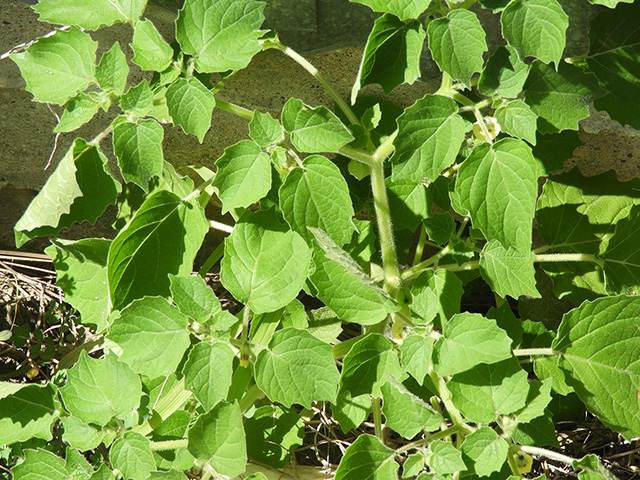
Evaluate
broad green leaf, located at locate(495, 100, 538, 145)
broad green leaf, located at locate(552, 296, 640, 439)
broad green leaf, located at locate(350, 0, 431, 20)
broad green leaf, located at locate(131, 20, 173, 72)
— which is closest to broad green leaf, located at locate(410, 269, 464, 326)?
broad green leaf, located at locate(552, 296, 640, 439)

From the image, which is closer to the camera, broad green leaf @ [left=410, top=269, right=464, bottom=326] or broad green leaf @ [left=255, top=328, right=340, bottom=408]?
broad green leaf @ [left=255, top=328, right=340, bottom=408]

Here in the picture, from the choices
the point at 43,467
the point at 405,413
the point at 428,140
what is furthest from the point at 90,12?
the point at 405,413

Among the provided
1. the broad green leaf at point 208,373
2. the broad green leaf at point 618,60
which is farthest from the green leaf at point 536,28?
the broad green leaf at point 208,373

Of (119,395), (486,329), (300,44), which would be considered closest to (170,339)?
(119,395)

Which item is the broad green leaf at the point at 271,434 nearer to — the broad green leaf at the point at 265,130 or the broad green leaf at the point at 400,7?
the broad green leaf at the point at 265,130

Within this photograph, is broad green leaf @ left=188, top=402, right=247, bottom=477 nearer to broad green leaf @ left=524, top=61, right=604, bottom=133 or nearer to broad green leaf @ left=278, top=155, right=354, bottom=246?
broad green leaf @ left=278, top=155, right=354, bottom=246

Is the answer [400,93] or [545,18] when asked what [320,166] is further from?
Answer: [400,93]

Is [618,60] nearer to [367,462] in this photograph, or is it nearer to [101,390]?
[367,462]
